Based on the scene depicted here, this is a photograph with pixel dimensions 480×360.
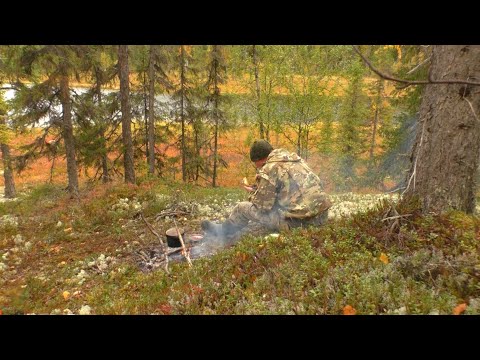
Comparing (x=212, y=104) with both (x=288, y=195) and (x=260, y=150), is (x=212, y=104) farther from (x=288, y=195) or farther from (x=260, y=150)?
(x=288, y=195)

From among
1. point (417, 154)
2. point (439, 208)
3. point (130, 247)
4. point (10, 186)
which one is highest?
point (417, 154)

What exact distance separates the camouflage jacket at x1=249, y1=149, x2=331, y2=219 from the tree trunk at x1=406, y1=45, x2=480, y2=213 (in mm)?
1768

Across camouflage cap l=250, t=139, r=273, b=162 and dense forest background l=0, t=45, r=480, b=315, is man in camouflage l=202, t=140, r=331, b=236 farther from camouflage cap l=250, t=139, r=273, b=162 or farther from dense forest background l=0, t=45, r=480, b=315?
dense forest background l=0, t=45, r=480, b=315

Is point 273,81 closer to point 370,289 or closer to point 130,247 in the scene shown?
point 130,247

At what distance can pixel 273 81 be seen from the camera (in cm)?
1797

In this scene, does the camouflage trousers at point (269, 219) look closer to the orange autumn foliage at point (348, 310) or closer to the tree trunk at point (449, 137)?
the tree trunk at point (449, 137)

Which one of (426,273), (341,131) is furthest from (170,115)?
(426,273)

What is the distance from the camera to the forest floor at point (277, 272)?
358 centimetres

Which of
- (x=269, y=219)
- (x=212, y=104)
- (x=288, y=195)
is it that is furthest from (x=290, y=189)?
(x=212, y=104)

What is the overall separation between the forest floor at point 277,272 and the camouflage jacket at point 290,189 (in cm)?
62

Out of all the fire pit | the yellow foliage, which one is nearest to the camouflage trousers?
the fire pit

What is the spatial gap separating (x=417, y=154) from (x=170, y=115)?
1953 cm

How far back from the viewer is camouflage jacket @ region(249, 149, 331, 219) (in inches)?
251

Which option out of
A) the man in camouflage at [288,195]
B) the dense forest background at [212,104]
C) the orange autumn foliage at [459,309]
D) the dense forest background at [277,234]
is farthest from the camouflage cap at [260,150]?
the dense forest background at [212,104]
